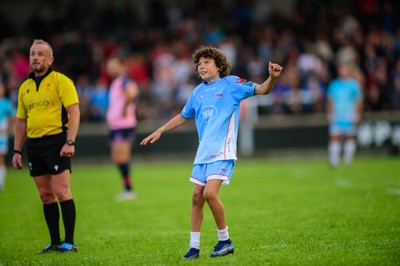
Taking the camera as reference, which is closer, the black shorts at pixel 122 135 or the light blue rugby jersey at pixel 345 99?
the black shorts at pixel 122 135

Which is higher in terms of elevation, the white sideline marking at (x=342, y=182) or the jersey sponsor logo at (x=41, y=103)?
the jersey sponsor logo at (x=41, y=103)

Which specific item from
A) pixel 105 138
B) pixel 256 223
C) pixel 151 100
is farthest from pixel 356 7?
pixel 256 223

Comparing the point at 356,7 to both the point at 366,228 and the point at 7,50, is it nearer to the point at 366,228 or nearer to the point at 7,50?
the point at 7,50

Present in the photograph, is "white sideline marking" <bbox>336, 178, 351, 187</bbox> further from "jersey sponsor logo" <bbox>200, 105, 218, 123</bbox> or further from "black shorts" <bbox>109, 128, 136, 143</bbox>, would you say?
"jersey sponsor logo" <bbox>200, 105, 218, 123</bbox>

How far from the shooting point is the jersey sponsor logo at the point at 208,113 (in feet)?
24.7

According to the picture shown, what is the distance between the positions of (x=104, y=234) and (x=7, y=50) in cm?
1751

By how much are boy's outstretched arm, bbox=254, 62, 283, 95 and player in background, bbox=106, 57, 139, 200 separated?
6.60 m

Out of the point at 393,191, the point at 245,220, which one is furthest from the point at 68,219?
the point at 393,191

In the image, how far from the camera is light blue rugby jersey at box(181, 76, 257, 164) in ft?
24.4

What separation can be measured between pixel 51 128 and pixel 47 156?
0.34m

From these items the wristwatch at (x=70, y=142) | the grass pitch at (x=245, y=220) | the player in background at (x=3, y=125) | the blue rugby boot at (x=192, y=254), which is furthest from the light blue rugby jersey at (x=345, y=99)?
the blue rugby boot at (x=192, y=254)

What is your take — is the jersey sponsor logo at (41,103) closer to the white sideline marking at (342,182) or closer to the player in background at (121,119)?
the player in background at (121,119)

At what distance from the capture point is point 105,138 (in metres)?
22.2

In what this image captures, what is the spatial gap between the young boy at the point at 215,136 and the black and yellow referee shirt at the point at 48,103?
1.32m
